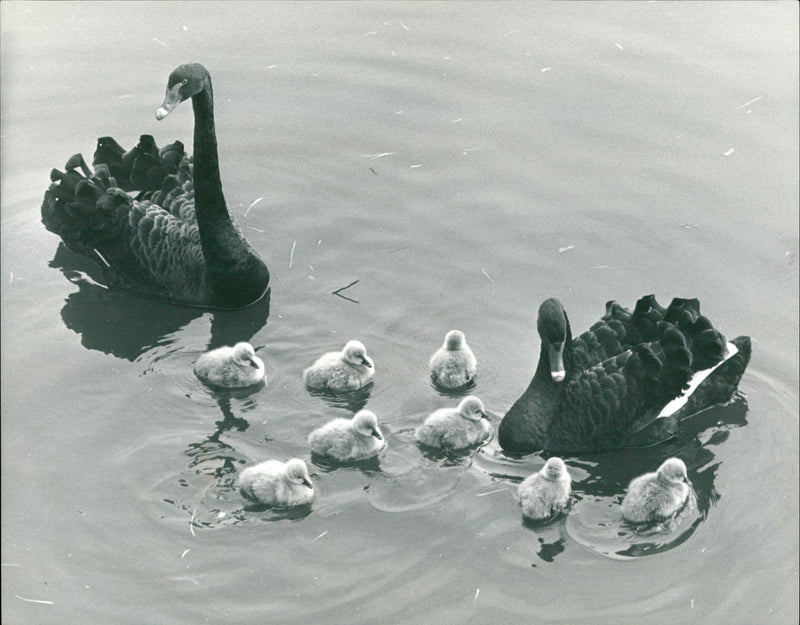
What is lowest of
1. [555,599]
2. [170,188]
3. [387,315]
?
[555,599]

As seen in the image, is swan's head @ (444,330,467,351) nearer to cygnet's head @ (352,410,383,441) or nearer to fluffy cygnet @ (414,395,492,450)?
fluffy cygnet @ (414,395,492,450)

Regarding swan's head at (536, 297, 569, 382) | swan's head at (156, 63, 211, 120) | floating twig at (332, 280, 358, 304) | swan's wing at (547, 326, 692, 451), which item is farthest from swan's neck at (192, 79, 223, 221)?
swan's wing at (547, 326, 692, 451)

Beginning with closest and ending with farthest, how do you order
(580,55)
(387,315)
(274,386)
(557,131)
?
1. (274,386)
2. (387,315)
3. (557,131)
4. (580,55)

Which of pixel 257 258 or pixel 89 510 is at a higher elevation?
pixel 257 258

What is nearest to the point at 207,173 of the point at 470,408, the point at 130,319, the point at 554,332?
the point at 130,319

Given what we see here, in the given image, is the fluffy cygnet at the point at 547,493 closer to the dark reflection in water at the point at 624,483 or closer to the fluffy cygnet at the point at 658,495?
the dark reflection in water at the point at 624,483

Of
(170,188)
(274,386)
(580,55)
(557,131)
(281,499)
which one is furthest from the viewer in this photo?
(580,55)

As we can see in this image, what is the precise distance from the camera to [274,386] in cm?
630

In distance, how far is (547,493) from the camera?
5398 millimetres

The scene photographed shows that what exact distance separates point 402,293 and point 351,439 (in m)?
1.47

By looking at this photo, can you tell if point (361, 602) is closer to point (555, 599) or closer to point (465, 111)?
point (555, 599)

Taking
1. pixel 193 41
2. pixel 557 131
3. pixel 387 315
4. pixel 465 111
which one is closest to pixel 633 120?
pixel 557 131

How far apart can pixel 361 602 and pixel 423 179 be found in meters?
3.62

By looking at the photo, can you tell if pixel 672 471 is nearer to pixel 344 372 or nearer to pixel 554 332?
pixel 554 332
